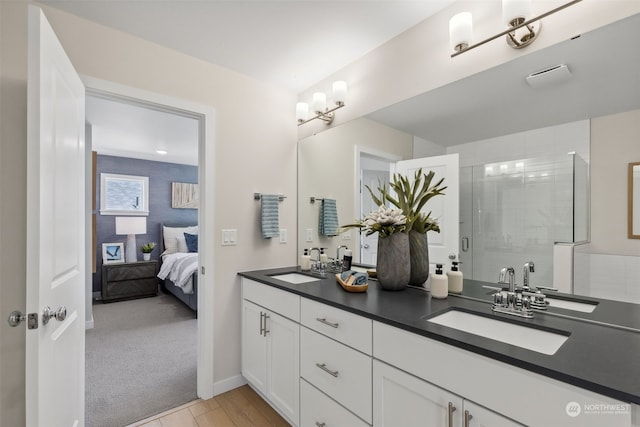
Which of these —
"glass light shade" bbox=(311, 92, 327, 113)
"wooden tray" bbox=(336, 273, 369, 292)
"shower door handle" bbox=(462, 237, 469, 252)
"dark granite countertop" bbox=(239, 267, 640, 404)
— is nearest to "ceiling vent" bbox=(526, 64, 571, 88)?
"shower door handle" bbox=(462, 237, 469, 252)

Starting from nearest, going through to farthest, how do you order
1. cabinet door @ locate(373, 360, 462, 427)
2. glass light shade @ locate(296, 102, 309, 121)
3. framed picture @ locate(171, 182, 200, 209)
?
cabinet door @ locate(373, 360, 462, 427) < glass light shade @ locate(296, 102, 309, 121) < framed picture @ locate(171, 182, 200, 209)

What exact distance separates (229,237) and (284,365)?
1009 mm

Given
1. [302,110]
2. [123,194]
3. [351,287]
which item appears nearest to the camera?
[351,287]

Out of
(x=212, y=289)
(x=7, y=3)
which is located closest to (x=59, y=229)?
(x=212, y=289)

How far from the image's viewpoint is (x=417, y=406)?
112cm

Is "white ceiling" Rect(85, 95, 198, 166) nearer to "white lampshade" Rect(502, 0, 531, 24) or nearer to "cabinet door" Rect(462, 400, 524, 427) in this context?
"white lampshade" Rect(502, 0, 531, 24)

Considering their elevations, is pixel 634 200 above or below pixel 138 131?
below

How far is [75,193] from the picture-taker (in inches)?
62.7

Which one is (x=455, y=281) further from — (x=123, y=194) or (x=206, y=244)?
(x=123, y=194)

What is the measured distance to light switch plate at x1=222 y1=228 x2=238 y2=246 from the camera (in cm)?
233

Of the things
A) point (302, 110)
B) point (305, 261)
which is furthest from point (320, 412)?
point (302, 110)

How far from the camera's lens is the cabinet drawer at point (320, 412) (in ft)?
4.64

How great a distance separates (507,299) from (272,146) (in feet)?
6.61

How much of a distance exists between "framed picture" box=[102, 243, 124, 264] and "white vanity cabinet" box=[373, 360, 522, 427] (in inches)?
203
